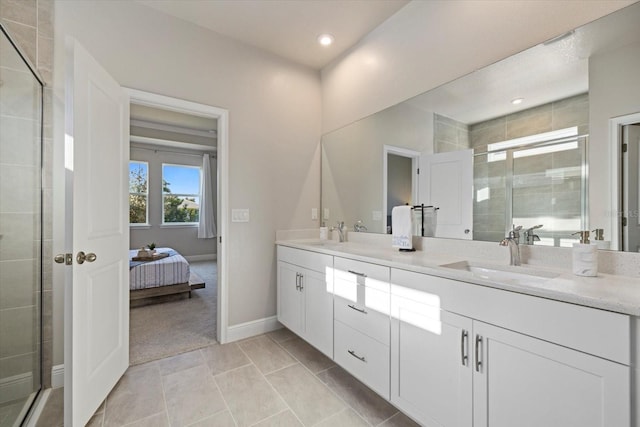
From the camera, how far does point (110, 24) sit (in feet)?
6.74

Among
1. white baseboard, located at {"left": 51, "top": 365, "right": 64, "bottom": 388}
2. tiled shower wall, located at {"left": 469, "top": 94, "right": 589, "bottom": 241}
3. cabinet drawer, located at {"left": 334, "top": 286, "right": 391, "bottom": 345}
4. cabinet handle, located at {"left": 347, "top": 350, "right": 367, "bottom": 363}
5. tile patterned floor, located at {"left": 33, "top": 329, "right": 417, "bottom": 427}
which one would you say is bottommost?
tile patterned floor, located at {"left": 33, "top": 329, "right": 417, "bottom": 427}

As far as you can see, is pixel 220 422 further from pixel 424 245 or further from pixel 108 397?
pixel 424 245

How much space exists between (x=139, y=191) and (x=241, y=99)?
4801 mm

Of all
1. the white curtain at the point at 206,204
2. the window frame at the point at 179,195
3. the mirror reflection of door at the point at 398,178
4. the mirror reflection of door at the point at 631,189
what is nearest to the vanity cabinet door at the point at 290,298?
the mirror reflection of door at the point at 398,178

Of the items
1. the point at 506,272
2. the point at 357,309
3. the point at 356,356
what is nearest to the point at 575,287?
the point at 506,272

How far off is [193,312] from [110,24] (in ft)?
9.39

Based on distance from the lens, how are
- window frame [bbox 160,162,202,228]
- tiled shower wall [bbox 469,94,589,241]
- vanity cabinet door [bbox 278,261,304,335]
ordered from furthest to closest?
window frame [bbox 160,162,202,228], vanity cabinet door [bbox 278,261,304,335], tiled shower wall [bbox 469,94,589,241]

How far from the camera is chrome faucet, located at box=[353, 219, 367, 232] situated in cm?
262

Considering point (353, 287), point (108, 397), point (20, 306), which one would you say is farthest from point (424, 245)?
point (20, 306)

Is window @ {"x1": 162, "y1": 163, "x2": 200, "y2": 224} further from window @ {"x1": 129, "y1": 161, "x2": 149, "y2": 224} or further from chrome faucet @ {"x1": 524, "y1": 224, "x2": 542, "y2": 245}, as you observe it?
chrome faucet @ {"x1": 524, "y1": 224, "x2": 542, "y2": 245}

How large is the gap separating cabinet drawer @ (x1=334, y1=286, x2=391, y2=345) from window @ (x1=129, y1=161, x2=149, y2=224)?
5.89m

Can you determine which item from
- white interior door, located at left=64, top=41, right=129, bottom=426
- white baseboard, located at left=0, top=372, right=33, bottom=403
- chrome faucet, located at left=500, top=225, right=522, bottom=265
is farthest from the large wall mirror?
white baseboard, located at left=0, top=372, right=33, bottom=403

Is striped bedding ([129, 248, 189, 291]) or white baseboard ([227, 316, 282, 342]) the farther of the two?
striped bedding ([129, 248, 189, 291])

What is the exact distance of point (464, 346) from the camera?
4.00 ft
